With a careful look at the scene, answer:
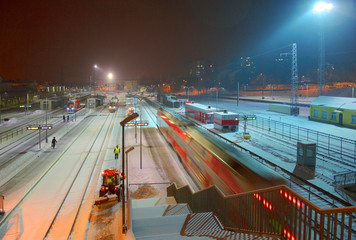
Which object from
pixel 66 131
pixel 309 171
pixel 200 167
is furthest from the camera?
pixel 66 131

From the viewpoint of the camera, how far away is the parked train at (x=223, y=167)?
33.0ft

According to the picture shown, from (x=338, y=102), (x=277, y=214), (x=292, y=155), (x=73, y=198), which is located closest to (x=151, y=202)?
(x=73, y=198)

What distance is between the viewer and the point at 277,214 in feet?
17.8

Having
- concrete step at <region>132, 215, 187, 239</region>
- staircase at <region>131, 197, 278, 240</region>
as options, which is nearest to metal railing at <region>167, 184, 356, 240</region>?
staircase at <region>131, 197, 278, 240</region>

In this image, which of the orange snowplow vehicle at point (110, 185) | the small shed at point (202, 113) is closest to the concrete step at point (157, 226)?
the orange snowplow vehicle at point (110, 185)

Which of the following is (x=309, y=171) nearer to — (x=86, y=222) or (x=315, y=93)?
(x=86, y=222)

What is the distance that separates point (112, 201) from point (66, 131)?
26868 mm

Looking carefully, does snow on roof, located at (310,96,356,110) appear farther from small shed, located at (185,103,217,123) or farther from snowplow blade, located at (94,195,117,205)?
snowplow blade, located at (94,195,117,205)

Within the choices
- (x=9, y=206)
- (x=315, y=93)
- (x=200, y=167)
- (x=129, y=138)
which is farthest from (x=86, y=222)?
(x=315, y=93)

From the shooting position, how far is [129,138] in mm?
32750

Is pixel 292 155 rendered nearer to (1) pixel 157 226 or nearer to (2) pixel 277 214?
(1) pixel 157 226

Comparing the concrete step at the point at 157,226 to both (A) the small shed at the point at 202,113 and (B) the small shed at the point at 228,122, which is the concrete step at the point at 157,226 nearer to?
(B) the small shed at the point at 228,122

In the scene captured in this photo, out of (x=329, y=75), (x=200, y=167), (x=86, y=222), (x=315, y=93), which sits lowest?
(x=86, y=222)

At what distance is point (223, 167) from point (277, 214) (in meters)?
6.23
